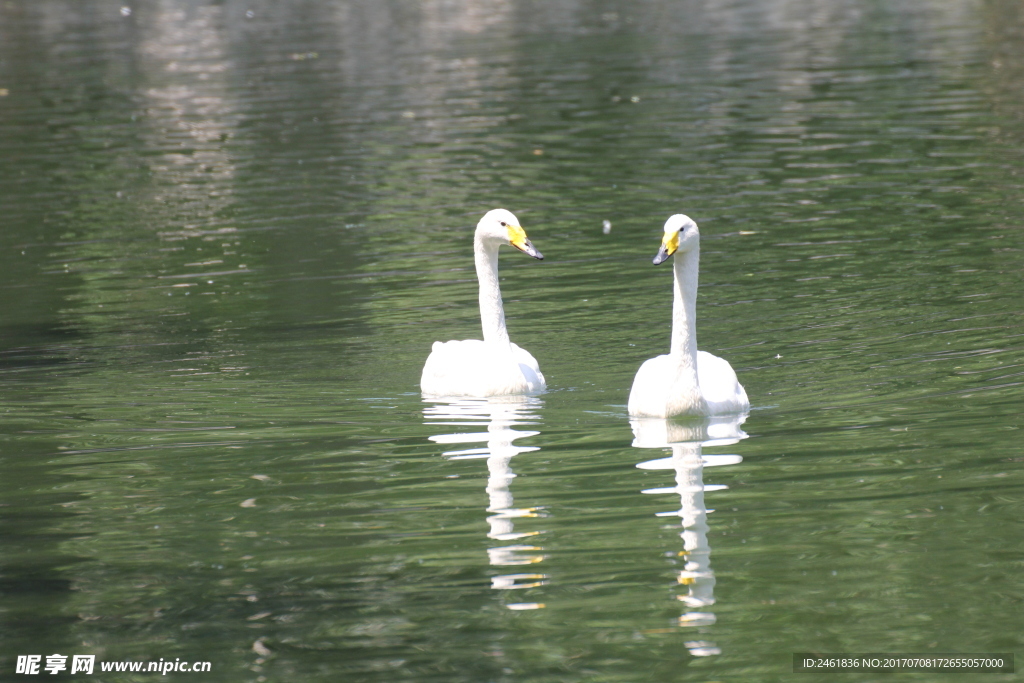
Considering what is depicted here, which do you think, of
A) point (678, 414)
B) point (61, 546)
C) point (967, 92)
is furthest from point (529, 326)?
point (967, 92)

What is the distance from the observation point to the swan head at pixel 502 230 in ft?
37.9

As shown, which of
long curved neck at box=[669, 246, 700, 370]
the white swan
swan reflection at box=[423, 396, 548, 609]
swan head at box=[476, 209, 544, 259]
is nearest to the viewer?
swan reflection at box=[423, 396, 548, 609]

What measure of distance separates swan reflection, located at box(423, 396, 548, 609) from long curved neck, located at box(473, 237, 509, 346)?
0.58 meters

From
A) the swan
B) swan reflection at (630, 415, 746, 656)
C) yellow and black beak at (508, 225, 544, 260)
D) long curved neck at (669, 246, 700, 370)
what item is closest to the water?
swan reflection at (630, 415, 746, 656)

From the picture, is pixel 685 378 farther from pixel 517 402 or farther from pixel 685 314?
pixel 517 402

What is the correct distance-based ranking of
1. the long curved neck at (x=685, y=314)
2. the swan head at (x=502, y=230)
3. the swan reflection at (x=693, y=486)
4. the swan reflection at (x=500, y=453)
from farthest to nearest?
the swan head at (x=502, y=230)
the long curved neck at (x=685, y=314)
the swan reflection at (x=500, y=453)
the swan reflection at (x=693, y=486)

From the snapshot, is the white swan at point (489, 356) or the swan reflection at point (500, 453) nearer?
the swan reflection at point (500, 453)

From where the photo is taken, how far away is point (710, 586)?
23.1 feet

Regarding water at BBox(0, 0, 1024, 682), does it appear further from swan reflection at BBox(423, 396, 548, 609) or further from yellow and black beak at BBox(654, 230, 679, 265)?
yellow and black beak at BBox(654, 230, 679, 265)

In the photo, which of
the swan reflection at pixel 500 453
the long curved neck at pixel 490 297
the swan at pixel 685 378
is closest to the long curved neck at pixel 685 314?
the swan at pixel 685 378

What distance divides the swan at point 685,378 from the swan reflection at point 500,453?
2.82 feet

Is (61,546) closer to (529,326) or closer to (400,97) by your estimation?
(529,326)

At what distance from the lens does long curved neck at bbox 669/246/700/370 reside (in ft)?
33.1

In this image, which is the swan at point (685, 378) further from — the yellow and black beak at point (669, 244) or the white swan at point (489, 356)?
the white swan at point (489, 356)
